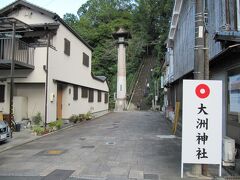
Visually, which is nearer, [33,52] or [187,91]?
[187,91]

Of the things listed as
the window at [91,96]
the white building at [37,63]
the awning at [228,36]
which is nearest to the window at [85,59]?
the window at [91,96]

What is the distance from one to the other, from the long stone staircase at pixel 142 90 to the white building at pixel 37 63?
24457mm

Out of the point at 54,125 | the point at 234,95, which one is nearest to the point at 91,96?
the point at 54,125

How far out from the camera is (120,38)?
44.0 meters

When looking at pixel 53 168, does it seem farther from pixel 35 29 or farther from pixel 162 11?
pixel 162 11

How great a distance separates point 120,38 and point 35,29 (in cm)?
2617

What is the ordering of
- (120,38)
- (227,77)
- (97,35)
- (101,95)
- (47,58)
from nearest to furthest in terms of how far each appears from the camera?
(227,77), (47,58), (101,95), (120,38), (97,35)

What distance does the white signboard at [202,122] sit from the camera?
7.00 m

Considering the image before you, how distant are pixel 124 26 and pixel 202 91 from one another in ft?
157

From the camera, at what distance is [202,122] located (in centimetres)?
707

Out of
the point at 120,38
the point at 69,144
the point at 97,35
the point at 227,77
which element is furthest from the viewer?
the point at 97,35

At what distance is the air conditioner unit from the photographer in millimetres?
7855

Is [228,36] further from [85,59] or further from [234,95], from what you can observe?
[85,59]

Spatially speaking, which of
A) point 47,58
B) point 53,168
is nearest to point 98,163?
point 53,168
